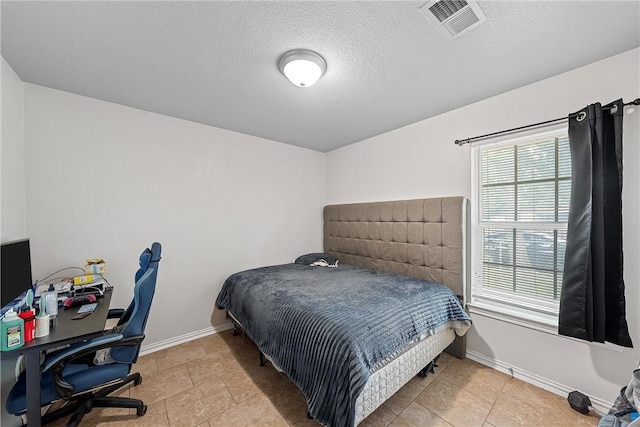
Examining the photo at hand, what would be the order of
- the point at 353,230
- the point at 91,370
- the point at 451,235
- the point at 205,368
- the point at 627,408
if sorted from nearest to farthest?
the point at 627,408
the point at 91,370
the point at 205,368
the point at 451,235
the point at 353,230

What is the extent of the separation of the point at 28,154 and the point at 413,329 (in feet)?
11.1

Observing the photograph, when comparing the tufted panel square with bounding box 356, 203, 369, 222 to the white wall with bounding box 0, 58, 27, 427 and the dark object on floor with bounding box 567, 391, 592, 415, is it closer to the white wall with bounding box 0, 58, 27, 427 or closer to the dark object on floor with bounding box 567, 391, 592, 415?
the dark object on floor with bounding box 567, 391, 592, 415

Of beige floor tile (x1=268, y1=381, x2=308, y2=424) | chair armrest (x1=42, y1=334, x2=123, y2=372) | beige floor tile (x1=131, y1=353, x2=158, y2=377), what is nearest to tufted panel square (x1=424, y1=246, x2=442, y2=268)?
beige floor tile (x1=268, y1=381, x2=308, y2=424)

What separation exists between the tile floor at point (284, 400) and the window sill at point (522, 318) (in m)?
0.47

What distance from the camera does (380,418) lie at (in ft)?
5.58

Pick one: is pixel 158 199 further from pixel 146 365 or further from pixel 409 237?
pixel 409 237

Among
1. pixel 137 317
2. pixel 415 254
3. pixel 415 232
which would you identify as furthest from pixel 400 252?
pixel 137 317

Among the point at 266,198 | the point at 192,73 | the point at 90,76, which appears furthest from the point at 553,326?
the point at 90,76

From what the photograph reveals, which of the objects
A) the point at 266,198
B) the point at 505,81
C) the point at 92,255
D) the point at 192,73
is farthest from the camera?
the point at 266,198

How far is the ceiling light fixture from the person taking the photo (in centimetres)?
164

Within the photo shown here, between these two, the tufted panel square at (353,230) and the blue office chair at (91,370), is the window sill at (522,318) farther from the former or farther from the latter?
the blue office chair at (91,370)

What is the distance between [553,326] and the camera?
1.93m

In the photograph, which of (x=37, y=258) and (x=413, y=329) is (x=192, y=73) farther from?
(x=413, y=329)

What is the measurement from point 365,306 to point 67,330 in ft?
5.89
